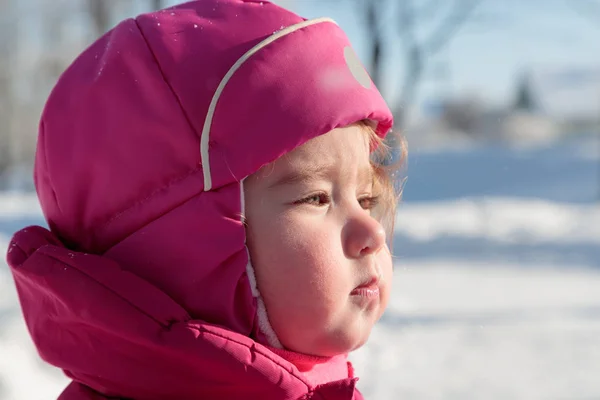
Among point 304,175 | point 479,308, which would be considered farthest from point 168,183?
point 479,308

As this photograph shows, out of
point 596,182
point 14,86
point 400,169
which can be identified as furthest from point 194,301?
point 14,86

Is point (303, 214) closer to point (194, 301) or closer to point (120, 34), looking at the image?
point (194, 301)

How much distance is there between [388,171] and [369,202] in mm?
144

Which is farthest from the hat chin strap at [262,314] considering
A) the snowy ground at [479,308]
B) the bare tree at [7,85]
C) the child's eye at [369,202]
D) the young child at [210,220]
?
the bare tree at [7,85]

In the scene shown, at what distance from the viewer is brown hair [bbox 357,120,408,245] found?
175cm

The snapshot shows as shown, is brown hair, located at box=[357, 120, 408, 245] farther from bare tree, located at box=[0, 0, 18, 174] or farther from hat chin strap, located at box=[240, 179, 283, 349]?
bare tree, located at box=[0, 0, 18, 174]

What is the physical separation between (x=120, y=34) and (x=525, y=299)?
16.5ft

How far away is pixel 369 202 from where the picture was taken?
5.60 ft

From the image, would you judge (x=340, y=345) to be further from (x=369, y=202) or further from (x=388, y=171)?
(x=388, y=171)

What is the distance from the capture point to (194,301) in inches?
56.7

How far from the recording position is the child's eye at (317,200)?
1.47 metres

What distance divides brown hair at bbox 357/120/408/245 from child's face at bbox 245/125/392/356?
0.20 metres

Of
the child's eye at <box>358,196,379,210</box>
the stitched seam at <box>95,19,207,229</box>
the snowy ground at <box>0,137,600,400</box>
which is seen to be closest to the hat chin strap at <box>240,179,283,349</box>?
the stitched seam at <box>95,19,207,229</box>

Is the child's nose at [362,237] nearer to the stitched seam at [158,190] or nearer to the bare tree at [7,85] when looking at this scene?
the stitched seam at [158,190]
